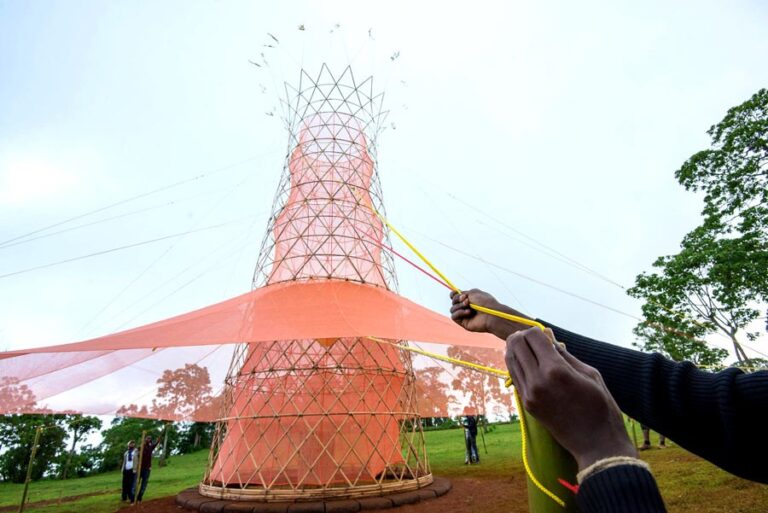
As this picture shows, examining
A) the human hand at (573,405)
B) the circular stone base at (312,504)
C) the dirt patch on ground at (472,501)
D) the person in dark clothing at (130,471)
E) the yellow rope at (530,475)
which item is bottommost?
the dirt patch on ground at (472,501)

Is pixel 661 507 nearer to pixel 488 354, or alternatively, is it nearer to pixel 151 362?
pixel 488 354

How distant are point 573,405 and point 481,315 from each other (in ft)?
2.27

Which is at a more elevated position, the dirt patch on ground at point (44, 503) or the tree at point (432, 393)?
the tree at point (432, 393)

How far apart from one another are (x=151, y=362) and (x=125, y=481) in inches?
134

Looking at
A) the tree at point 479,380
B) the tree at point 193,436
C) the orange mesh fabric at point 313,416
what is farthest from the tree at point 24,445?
the tree at point 479,380

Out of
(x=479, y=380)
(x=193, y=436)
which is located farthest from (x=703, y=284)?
(x=193, y=436)

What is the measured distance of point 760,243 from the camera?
7258 mm

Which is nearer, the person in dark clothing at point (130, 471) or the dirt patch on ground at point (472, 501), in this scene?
the dirt patch on ground at point (472, 501)

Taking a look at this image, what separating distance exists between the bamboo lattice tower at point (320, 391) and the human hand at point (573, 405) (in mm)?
5295

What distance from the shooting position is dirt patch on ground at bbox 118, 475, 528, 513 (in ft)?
19.3

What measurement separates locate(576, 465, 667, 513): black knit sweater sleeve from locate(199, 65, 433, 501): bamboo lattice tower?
5.36 metres

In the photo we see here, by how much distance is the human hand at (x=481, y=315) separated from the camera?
1178 mm

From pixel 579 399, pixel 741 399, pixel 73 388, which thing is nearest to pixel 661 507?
pixel 579 399

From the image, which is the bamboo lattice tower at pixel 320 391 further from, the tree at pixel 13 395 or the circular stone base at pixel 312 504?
the tree at pixel 13 395
